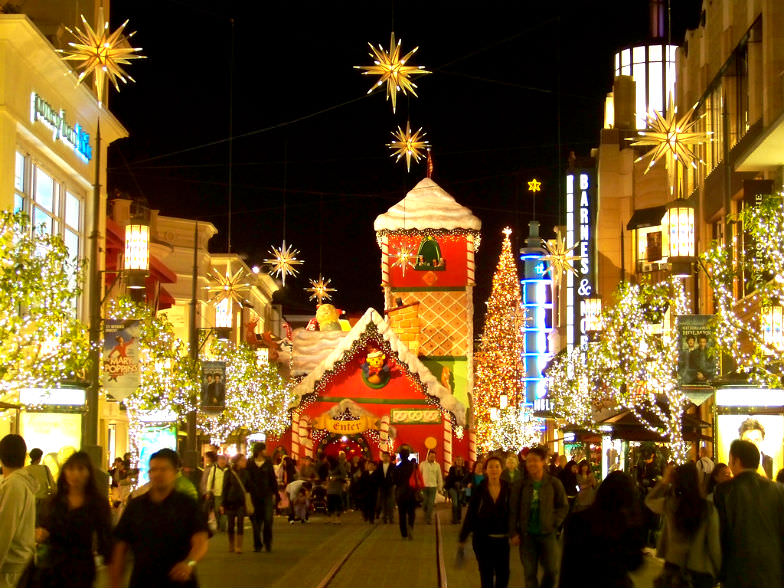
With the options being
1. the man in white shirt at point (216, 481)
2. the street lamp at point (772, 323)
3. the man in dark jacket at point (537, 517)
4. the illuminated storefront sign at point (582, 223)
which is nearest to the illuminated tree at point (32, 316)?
the man in white shirt at point (216, 481)

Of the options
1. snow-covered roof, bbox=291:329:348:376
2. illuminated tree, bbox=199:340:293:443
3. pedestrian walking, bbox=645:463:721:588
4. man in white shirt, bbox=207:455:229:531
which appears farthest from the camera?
snow-covered roof, bbox=291:329:348:376

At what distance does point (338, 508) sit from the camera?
3753cm

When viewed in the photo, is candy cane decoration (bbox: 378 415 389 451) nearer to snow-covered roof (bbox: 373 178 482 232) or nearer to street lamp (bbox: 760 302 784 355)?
snow-covered roof (bbox: 373 178 482 232)

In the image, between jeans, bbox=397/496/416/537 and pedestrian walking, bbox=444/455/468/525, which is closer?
jeans, bbox=397/496/416/537

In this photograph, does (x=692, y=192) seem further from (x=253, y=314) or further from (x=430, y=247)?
(x=253, y=314)

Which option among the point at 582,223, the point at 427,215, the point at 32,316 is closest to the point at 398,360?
the point at 427,215

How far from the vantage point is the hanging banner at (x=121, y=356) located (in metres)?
28.9

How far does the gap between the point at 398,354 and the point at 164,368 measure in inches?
827

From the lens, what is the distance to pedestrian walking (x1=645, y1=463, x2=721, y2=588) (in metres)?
9.96

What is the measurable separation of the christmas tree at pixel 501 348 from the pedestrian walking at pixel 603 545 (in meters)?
78.2

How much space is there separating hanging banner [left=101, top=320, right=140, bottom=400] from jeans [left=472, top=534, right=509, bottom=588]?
16367 mm

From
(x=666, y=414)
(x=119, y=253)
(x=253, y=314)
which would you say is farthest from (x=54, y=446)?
(x=253, y=314)

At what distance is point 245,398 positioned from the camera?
4941 centimetres

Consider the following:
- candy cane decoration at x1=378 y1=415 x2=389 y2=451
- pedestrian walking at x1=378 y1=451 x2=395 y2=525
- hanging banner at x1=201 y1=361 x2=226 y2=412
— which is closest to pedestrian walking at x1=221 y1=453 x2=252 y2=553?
pedestrian walking at x1=378 y1=451 x2=395 y2=525
